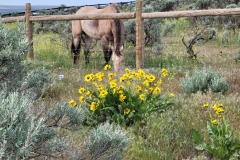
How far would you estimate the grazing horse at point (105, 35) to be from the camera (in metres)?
11.2

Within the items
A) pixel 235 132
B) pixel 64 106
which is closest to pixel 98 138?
pixel 64 106

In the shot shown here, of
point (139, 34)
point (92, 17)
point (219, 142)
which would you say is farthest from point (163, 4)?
point (219, 142)

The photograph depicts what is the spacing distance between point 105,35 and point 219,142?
7585mm

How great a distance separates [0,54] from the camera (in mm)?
3326

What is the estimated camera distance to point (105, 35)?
1212 cm

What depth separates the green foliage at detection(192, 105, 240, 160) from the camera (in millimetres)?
4777

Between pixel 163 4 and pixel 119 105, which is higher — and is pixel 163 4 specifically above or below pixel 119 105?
above

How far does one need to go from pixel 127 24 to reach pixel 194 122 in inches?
466

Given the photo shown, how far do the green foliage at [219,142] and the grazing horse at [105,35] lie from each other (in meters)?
5.88

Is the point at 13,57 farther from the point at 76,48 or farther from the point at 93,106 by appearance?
the point at 76,48

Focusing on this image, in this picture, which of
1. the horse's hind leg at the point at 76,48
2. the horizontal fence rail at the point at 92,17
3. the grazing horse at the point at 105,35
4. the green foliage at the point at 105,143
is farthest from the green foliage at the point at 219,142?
the horse's hind leg at the point at 76,48

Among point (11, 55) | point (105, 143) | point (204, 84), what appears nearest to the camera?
point (105, 143)

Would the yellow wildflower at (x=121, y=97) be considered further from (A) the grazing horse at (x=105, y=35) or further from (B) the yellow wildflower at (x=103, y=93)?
(A) the grazing horse at (x=105, y=35)

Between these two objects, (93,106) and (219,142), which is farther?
(93,106)
